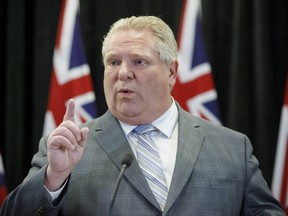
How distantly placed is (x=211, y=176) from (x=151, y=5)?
1.97 metres

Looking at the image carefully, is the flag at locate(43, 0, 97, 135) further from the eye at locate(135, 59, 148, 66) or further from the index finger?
the index finger

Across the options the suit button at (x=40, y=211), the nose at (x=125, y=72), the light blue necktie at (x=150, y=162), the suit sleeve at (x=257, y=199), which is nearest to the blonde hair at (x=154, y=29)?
the nose at (x=125, y=72)

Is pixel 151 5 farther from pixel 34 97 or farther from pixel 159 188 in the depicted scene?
pixel 159 188

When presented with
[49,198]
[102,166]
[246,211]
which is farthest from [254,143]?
[49,198]

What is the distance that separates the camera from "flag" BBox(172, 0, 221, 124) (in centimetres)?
359

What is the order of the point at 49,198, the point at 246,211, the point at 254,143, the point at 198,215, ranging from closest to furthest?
1. the point at 49,198
2. the point at 198,215
3. the point at 246,211
4. the point at 254,143

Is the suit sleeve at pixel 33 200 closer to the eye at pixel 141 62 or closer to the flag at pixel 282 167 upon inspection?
the eye at pixel 141 62

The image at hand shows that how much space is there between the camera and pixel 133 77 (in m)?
2.25

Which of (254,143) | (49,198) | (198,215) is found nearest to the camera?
(49,198)

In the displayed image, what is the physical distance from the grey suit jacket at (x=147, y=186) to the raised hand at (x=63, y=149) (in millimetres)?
45

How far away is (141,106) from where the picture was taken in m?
2.27

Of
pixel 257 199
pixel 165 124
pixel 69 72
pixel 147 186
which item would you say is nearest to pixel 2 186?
pixel 69 72

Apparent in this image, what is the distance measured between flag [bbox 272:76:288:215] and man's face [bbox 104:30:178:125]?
4.78 ft

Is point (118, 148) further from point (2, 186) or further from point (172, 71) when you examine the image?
point (2, 186)
